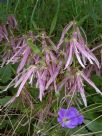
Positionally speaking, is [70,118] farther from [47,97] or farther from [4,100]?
[4,100]

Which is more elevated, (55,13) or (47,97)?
(55,13)

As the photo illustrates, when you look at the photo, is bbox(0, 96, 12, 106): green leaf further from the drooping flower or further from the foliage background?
the drooping flower

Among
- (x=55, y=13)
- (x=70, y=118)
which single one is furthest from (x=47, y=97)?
(x=55, y=13)

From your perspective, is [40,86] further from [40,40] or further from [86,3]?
[86,3]

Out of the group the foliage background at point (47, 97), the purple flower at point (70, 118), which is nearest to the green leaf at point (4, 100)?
the foliage background at point (47, 97)

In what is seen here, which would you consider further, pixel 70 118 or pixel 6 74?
pixel 6 74

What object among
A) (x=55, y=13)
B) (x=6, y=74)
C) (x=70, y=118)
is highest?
(x=55, y=13)

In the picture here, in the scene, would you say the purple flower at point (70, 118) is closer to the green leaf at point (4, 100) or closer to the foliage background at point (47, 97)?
the foliage background at point (47, 97)

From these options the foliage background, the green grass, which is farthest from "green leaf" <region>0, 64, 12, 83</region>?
the green grass

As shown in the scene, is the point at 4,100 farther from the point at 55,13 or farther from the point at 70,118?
the point at 55,13
